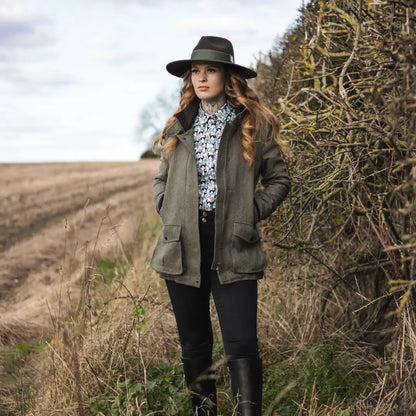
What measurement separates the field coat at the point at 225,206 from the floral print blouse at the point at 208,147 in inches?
1.9

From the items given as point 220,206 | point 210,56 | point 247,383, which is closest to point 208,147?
point 220,206

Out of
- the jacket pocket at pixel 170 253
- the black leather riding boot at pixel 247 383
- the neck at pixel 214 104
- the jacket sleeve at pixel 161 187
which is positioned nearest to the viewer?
the black leather riding boot at pixel 247 383

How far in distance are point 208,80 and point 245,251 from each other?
1.01 meters

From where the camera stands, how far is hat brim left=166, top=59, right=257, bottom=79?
3721 millimetres

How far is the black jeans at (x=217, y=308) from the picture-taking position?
3.59m

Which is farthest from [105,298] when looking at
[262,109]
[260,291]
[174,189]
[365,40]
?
[365,40]

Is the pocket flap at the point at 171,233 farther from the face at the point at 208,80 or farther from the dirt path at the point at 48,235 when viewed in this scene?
the face at the point at 208,80

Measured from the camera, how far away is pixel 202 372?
12.9 feet

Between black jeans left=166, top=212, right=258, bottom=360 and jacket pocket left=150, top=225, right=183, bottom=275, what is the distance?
12cm

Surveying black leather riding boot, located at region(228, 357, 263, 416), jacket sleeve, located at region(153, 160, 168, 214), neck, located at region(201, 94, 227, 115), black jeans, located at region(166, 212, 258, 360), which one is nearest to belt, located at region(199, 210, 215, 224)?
black jeans, located at region(166, 212, 258, 360)

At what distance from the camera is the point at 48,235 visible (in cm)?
1187

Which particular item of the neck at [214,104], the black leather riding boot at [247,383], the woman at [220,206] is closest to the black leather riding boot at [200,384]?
the woman at [220,206]

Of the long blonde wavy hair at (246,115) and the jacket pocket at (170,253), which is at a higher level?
the long blonde wavy hair at (246,115)

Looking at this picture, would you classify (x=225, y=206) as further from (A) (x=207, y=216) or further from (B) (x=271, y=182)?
(B) (x=271, y=182)
